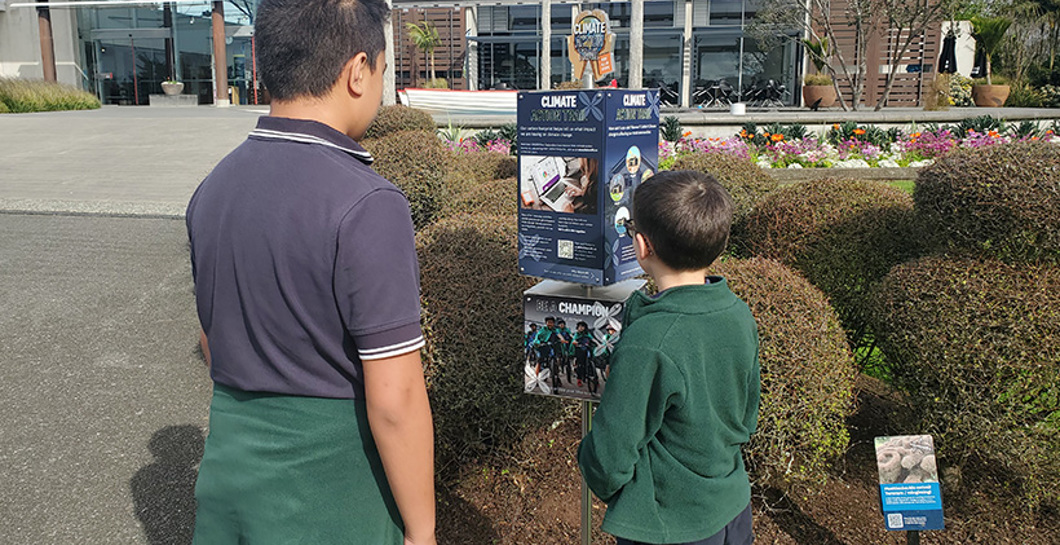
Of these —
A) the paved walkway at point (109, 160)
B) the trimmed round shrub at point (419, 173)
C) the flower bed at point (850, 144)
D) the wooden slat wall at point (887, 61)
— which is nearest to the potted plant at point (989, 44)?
the wooden slat wall at point (887, 61)

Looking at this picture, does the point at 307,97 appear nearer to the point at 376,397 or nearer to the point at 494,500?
the point at 376,397

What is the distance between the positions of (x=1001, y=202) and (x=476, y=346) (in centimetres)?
209

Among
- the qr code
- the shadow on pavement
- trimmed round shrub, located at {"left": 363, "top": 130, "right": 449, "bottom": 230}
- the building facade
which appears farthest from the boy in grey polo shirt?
the building facade

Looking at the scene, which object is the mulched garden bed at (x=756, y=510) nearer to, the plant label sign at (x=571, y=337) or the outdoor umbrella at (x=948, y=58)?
the plant label sign at (x=571, y=337)

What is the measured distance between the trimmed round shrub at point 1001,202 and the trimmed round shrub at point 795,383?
2.10 feet

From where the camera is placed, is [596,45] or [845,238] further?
[596,45]

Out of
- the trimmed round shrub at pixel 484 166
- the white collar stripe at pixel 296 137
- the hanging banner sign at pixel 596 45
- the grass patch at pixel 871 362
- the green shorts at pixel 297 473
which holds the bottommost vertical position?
the grass patch at pixel 871 362

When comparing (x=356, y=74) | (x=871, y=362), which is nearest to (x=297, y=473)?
(x=356, y=74)

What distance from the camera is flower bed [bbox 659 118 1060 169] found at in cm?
1090

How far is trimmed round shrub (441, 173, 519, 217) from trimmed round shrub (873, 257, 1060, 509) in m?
2.13

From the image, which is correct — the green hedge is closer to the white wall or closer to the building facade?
the building facade

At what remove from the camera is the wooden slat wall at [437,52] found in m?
34.6

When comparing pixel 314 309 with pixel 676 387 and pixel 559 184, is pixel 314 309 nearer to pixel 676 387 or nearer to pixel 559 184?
pixel 676 387

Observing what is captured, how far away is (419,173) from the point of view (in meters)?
5.33
